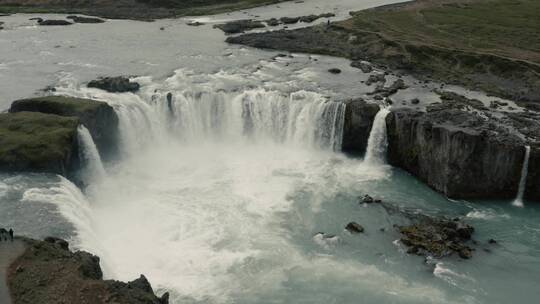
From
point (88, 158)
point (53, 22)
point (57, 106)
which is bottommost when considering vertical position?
point (88, 158)

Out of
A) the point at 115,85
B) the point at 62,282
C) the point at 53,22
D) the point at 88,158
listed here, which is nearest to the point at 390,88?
the point at 115,85

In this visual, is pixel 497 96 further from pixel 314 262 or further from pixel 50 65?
pixel 50 65

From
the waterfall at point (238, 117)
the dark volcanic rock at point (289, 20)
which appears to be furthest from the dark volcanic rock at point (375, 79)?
the dark volcanic rock at point (289, 20)

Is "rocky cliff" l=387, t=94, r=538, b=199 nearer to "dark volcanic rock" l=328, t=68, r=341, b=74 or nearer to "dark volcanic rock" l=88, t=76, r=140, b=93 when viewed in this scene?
"dark volcanic rock" l=328, t=68, r=341, b=74

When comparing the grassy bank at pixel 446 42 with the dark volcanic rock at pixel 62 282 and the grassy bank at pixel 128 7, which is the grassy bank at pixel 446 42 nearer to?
the grassy bank at pixel 128 7

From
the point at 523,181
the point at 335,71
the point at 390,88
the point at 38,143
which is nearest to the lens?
the point at 38,143

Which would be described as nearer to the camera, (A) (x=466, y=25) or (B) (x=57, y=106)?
(B) (x=57, y=106)

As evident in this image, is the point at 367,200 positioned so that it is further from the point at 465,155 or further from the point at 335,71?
the point at 335,71
